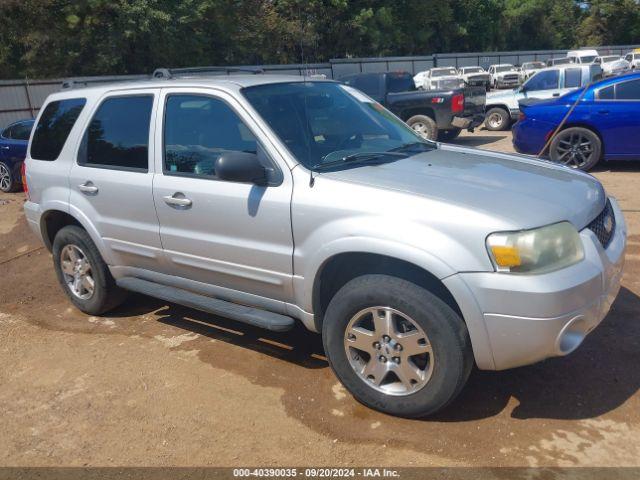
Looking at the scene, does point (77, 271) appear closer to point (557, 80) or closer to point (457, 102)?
point (457, 102)

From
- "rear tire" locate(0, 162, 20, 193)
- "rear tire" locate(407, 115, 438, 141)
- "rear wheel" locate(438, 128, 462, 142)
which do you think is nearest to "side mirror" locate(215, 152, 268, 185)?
"rear tire" locate(0, 162, 20, 193)

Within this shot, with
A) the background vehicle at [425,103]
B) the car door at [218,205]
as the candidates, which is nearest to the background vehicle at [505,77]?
the background vehicle at [425,103]

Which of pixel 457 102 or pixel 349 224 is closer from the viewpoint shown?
pixel 349 224

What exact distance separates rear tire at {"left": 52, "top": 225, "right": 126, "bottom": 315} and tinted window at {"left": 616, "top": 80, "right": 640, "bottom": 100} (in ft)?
26.1

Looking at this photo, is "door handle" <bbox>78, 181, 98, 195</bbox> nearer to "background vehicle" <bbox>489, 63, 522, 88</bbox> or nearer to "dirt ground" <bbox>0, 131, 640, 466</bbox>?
"dirt ground" <bbox>0, 131, 640, 466</bbox>

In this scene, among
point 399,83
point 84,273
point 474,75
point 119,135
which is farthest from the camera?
point 474,75

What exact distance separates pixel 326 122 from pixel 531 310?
1895 millimetres

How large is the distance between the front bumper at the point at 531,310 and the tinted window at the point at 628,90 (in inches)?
286

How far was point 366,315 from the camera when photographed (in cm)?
335

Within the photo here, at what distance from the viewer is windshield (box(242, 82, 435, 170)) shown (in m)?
3.77

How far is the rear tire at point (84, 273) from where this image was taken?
493cm

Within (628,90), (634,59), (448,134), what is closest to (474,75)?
(634,59)

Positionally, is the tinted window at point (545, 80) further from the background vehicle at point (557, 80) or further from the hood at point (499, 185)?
the hood at point (499, 185)

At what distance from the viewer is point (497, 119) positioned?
53.7ft
